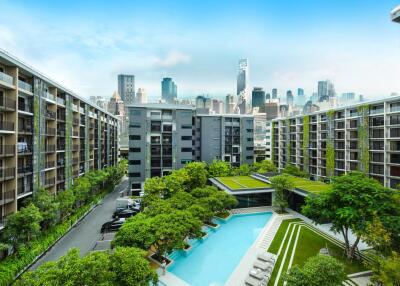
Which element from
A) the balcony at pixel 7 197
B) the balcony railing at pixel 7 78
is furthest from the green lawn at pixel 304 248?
the balcony railing at pixel 7 78

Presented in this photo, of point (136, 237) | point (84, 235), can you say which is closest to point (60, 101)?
point (84, 235)

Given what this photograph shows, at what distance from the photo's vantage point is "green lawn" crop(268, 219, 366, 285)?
19.1 metres

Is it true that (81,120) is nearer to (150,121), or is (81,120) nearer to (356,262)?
(150,121)

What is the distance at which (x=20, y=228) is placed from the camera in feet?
66.7

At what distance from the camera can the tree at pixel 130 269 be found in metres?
12.4

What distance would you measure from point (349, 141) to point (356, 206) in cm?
3076

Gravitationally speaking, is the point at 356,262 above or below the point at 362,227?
below

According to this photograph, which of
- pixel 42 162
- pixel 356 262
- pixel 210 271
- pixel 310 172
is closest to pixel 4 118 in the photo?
pixel 42 162

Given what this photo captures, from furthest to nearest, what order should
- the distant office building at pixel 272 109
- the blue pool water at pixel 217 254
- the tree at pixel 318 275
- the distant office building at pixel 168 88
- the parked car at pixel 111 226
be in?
the distant office building at pixel 168 88 → the distant office building at pixel 272 109 → the parked car at pixel 111 226 → the blue pool water at pixel 217 254 → the tree at pixel 318 275

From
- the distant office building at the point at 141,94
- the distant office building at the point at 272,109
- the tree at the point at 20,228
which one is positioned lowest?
the tree at the point at 20,228

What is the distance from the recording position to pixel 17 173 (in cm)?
2336

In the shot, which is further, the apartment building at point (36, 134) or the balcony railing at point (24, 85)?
the balcony railing at point (24, 85)

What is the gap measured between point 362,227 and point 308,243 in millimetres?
7083

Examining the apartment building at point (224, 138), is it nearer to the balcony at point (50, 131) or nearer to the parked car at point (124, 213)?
the parked car at point (124, 213)
